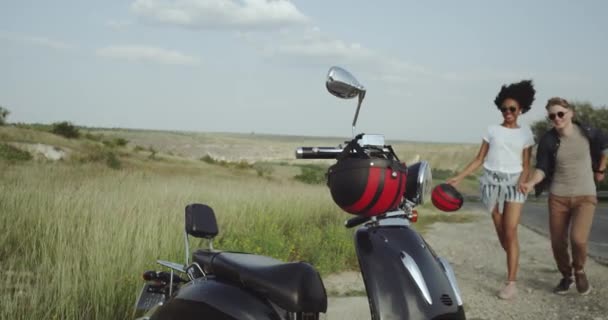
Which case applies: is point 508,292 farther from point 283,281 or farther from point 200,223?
point 283,281

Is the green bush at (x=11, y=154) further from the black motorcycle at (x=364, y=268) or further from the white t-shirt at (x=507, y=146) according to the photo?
the black motorcycle at (x=364, y=268)

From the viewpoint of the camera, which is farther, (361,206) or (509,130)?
(509,130)

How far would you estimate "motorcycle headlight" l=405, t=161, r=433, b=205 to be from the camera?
2.78 meters

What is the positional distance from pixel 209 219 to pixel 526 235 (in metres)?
9.72

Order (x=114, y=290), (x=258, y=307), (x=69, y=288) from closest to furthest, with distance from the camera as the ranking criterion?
(x=258, y=307) → (x=69, y=288) → (x=114, y=290)

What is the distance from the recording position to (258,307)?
2.54 metres

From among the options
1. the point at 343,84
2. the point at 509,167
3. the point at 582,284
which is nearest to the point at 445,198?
the point at 343,84

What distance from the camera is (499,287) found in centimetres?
688

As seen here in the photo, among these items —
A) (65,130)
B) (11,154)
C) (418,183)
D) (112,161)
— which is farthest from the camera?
(65,130)

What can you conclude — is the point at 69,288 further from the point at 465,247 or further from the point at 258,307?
the point at 465,247

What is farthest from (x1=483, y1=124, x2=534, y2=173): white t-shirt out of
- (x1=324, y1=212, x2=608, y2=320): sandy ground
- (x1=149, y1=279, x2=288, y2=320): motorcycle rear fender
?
(x1=149, y1=279, x2=288, y2=320): motorcycle rear fender

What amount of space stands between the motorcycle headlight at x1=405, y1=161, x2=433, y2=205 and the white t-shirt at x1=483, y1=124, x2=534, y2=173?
3671 millimetres

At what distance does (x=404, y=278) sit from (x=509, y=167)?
4.05 meters

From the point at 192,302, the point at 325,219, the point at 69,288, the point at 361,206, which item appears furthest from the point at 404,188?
the point at 325,219
